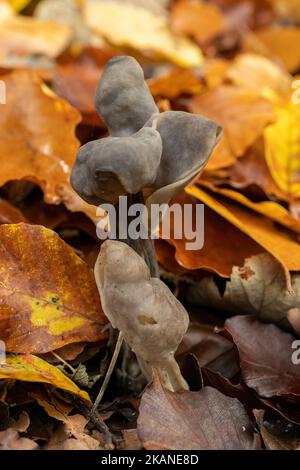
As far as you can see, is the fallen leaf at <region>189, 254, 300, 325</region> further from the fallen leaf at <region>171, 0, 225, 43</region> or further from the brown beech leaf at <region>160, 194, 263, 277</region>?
the fallen leaf at <region>171, 0, 225, 43</region>

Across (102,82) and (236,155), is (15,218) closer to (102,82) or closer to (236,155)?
(102,82)

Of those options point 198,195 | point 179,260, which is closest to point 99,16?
point 198,195

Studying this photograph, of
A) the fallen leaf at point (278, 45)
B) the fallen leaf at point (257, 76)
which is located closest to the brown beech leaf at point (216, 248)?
the fallen leaf at point (257, 76)

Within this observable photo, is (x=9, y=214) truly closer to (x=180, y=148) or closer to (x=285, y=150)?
(x=180, y=148)

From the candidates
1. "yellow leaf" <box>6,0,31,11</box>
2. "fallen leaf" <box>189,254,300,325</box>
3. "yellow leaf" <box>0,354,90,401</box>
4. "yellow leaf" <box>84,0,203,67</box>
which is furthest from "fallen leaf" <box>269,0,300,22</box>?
"yellow leaf" <box>0,354,90,401</box>

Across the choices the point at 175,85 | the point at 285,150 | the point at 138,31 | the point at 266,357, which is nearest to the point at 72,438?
the point at 266,357
